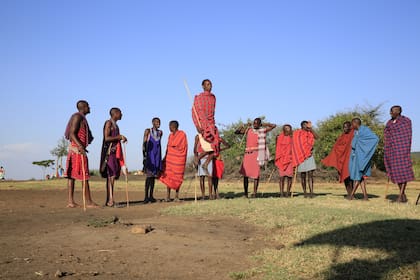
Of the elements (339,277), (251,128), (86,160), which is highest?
(251,128)

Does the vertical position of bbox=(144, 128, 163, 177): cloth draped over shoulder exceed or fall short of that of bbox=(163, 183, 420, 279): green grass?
it exceeds it

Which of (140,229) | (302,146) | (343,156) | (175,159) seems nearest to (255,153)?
(302,146)

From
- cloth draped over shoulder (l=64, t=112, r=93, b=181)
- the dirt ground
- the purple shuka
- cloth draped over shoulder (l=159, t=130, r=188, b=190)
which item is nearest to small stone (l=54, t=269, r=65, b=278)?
the dirt ground

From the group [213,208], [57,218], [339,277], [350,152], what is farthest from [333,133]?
[339,277]

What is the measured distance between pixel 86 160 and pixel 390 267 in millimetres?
6835

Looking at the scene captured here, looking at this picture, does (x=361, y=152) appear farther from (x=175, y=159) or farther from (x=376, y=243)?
(x=376, y=243)

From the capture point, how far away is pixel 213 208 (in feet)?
28.4

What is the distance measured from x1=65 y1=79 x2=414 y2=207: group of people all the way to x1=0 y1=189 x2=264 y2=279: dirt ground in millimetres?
2929

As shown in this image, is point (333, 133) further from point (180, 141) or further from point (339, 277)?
point (339, 277)

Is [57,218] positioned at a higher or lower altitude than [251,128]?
lower

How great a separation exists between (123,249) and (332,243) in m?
2.50

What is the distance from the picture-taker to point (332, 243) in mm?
5219

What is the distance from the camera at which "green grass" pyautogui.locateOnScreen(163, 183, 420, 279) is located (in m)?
4.18

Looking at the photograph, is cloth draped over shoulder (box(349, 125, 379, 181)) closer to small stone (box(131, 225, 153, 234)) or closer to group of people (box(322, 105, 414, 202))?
group of people (box(322, 105, 414, 202))
